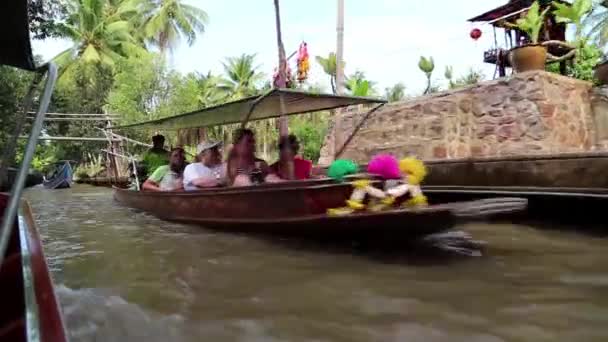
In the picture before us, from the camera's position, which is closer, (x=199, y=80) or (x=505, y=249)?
(x=505, y=249)

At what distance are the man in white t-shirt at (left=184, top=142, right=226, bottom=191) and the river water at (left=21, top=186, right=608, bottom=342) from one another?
1.54 m

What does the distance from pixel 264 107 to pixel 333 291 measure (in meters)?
3.53

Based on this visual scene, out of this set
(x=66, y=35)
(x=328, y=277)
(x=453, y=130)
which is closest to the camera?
(x=328, y=277)

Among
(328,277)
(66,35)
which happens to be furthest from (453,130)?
(66,35)

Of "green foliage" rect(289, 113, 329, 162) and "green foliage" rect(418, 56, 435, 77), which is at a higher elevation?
"green foliage" rect(418, 56, 435, 77)

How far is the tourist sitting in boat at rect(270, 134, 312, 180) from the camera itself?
5625mm

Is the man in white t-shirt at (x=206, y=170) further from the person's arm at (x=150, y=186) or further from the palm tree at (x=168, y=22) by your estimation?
the palm tree at (x=168, y=22)

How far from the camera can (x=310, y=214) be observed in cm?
455

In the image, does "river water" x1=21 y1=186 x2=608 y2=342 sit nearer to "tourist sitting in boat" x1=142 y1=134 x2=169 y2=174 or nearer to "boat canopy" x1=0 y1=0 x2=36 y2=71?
"boat canopy" x1=0 y1=0 x2=36 y2=71

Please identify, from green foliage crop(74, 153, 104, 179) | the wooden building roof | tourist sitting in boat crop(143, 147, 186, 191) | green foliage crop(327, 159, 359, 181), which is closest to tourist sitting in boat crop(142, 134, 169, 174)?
tourist sitting in boat crop(143, 147, 186, 191)

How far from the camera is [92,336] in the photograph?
2.52 m

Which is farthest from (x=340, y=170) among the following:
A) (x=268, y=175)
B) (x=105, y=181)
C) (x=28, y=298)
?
(x=105, y=181)

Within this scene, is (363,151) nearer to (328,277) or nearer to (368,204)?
(368,204)

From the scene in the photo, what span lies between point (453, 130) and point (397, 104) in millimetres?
1408
